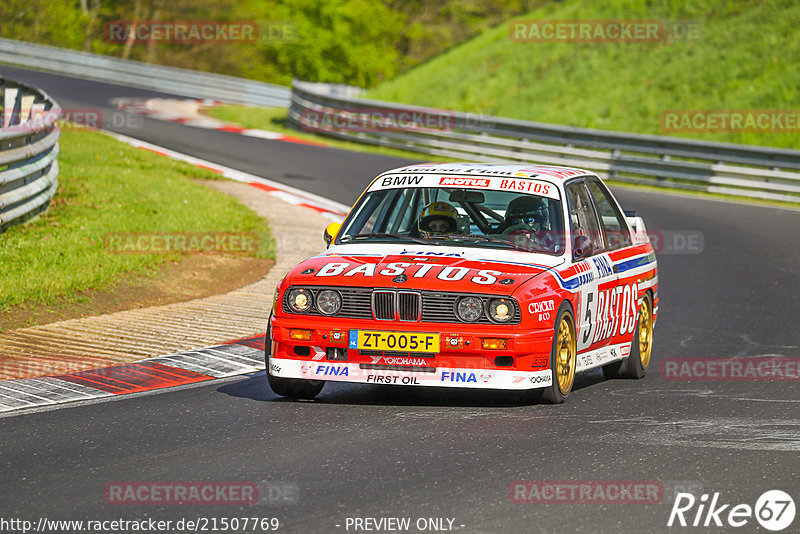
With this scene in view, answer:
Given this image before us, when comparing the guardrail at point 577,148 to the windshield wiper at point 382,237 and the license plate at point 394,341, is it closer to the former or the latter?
the windshield wiper at point 382,237

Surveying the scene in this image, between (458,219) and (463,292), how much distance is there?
142cm

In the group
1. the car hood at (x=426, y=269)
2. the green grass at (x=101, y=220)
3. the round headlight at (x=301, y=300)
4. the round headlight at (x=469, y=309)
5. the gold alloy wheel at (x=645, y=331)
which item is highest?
the car hood at (x=426, y=269)

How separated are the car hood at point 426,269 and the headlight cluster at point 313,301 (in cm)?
6

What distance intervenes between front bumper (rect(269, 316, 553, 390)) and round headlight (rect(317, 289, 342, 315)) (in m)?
0.07

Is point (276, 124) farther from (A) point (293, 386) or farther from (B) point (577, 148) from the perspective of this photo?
(A) point (293, 386)

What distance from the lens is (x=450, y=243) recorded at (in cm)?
846

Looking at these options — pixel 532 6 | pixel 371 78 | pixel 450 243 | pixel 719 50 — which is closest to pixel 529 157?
pixel 719 50

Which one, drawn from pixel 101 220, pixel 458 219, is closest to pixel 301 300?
pixel 458 219

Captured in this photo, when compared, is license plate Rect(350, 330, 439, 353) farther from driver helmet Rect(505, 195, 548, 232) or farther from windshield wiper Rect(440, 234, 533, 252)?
driver helmet Rect(505, 195, 548, 232)

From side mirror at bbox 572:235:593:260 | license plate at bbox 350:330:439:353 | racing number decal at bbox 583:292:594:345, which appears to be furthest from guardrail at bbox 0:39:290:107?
license plate at bbox 350:330:439:353

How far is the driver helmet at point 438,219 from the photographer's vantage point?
880cm

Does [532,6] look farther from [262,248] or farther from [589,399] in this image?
[589,399]

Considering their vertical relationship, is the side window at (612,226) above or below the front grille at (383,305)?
above

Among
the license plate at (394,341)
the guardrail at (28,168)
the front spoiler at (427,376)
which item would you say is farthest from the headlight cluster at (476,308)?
the guardrail at (28,168)
